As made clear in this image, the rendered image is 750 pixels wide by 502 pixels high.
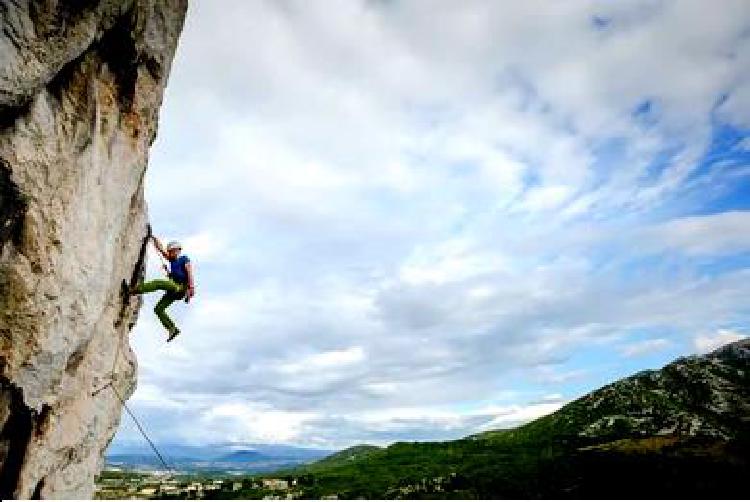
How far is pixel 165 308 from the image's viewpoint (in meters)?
31.8

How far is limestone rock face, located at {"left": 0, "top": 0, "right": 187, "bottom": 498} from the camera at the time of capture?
2111cm

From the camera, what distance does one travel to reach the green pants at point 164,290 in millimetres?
30297

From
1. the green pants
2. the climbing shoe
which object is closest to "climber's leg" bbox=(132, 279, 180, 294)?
the green pants

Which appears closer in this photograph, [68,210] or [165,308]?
[68,210]

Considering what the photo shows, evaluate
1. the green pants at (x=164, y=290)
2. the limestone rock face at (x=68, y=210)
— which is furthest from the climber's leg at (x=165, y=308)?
the limestone rock face at (x=68, y=210)

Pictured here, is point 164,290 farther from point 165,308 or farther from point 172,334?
point 172,334

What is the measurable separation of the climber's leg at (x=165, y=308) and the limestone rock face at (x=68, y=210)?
74.3 inches

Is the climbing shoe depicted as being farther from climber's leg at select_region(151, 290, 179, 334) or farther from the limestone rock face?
the limestone rock face

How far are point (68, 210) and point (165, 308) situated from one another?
9055 mm

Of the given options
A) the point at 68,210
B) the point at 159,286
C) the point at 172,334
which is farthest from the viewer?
the point at 172,334

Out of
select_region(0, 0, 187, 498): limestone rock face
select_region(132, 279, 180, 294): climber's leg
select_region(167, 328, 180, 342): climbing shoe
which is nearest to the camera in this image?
select_region(0, 0, 187, 498): limestone rock face

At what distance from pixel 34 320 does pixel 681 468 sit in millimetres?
170696

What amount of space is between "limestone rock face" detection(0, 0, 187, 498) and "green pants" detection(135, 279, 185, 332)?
51.9 inches

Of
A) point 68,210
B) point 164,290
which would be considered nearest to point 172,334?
point 164,290
